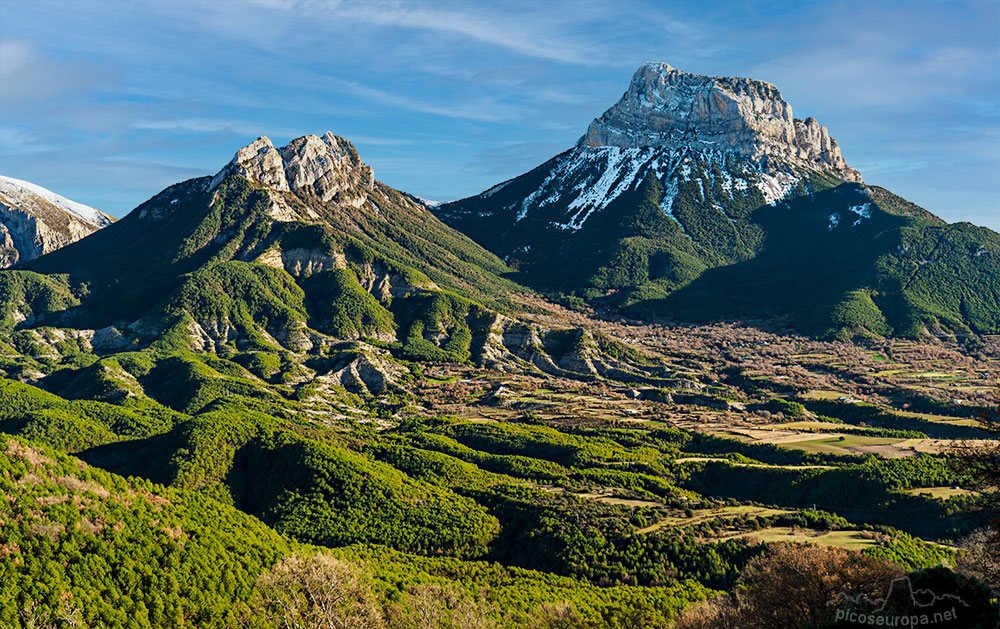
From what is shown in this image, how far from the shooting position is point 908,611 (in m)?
45.2

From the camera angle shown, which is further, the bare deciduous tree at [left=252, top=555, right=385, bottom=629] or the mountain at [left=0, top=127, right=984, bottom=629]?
the mountain at [left=0, top=127, right=984, bottom=629]

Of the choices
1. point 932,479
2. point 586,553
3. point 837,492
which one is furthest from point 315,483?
point 932,479

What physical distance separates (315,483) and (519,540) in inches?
1653

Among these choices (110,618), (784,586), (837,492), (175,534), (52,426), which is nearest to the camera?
(784,586)

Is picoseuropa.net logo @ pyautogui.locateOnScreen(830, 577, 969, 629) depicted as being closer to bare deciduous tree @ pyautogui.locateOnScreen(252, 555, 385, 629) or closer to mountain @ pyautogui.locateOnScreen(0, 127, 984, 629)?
mountain @ pyautogui.locateOnScreen(0, 127, 984, 629)

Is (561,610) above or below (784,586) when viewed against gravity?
below

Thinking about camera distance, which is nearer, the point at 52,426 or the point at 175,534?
the point at 175,534

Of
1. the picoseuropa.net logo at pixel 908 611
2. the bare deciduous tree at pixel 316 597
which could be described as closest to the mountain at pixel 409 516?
the bare deciduous tree at pixel 316 597

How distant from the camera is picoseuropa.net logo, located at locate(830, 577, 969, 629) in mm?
43938

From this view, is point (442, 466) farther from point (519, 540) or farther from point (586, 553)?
point (586, 553)

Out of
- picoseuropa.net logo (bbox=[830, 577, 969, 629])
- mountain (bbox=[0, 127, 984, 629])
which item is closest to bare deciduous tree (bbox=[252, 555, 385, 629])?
mountain (bbox=[0, 127, 984, 629])

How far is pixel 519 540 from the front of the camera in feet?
402

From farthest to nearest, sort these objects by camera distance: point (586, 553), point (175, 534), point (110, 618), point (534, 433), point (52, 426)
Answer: point (534, 433) → point (52, 426) → point (586, 553) → point (175, 534) → point (110, 618)

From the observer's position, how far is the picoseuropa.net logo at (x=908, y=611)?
43.9 metres
